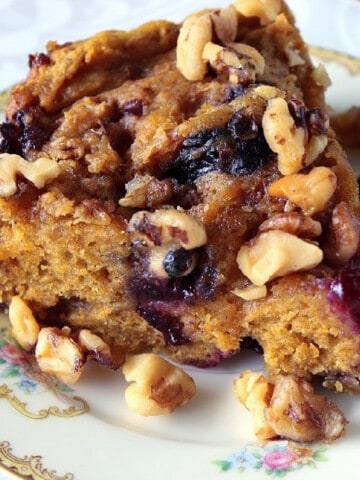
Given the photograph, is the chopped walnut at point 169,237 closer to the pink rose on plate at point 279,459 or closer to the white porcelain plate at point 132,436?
the white porcelain plate at point 132,436

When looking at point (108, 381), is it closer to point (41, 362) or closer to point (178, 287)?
point (41, 362)

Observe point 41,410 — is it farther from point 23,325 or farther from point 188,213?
point 188,213

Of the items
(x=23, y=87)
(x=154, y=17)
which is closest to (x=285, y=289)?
(x=23, y=87)

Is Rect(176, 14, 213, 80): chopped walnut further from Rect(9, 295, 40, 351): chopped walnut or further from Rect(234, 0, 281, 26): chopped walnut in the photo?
Rect(9, 295, 40, 351): chopped walnut

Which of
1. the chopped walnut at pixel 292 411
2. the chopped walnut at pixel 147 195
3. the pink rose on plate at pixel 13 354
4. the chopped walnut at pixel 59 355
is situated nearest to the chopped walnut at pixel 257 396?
the chopped walnut at pixel 292 411

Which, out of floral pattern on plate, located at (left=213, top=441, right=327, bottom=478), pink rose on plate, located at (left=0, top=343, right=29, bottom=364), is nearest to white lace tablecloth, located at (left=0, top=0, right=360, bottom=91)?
pink rose on plate, located at (left=0, top=343, right=29, bottom=364)
